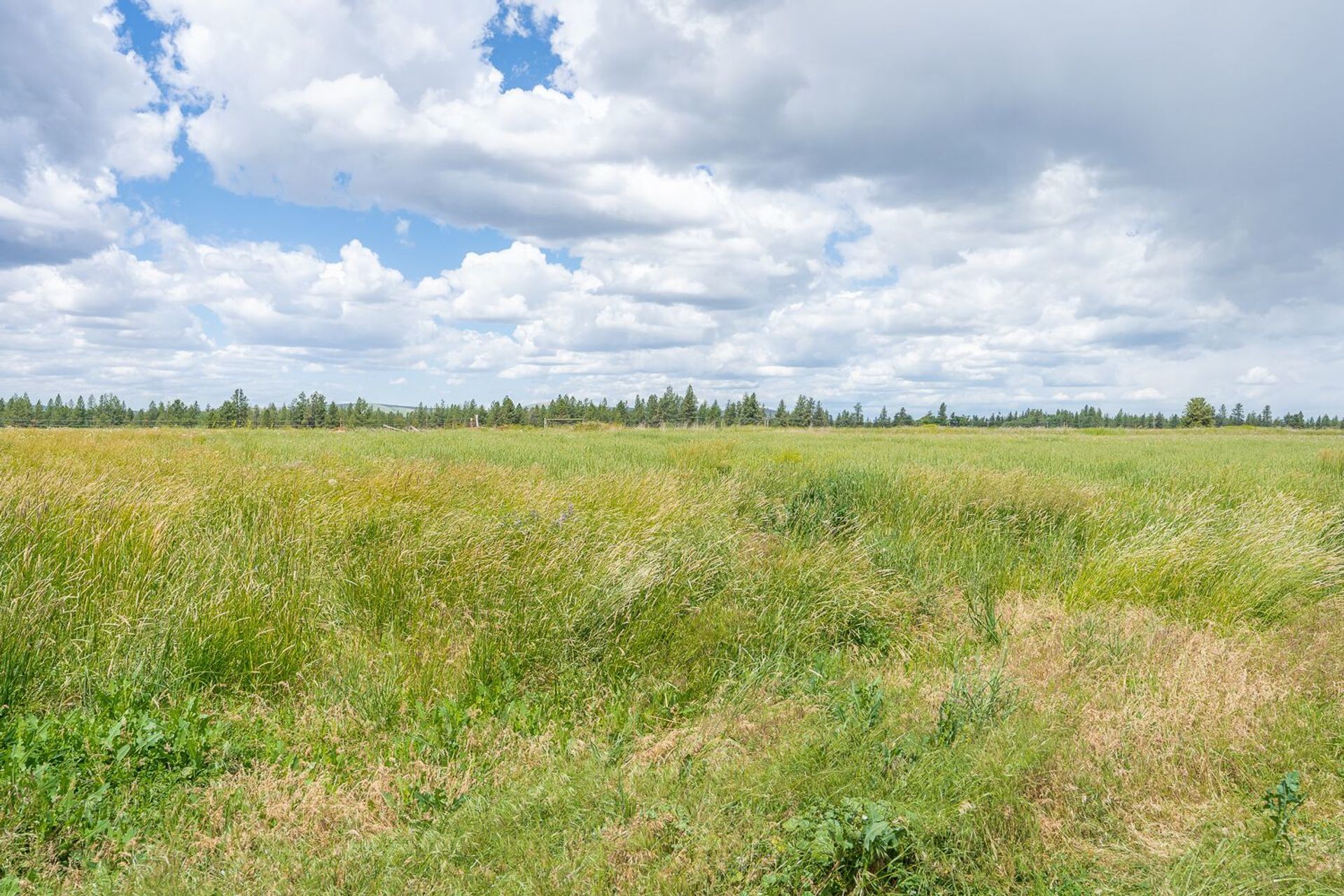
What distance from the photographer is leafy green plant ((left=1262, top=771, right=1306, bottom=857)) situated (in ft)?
9.34

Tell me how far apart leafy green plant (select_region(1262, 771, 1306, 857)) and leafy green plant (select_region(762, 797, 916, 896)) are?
61.6 inches

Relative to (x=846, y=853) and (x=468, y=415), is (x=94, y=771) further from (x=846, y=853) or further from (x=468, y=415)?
(x=468, y=415)

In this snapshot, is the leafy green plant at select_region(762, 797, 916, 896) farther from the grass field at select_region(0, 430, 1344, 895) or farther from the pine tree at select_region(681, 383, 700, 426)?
the pine tree at select_region(681, 383, 700, 426)

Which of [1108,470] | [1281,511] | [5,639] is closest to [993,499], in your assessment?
[1281,511]

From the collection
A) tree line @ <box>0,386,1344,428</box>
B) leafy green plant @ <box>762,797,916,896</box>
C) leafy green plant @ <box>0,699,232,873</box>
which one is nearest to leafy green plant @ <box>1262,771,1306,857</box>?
leafy green plant @ <box>762,797,916,896</box>

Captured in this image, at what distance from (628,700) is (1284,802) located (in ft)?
10.4

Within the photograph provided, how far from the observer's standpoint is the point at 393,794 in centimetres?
315

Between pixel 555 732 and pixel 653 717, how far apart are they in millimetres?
592

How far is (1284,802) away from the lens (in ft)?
9.68

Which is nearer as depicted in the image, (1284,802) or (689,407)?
(1284,802)

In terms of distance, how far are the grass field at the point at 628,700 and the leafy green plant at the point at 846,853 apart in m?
Answer: 0.01

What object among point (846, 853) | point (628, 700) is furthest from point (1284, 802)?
point (628, 700)

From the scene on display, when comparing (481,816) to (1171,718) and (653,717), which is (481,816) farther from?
(1171,718)

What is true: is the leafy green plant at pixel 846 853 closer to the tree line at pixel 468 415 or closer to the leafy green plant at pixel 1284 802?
the leafy green plant at pixel 1284 802
